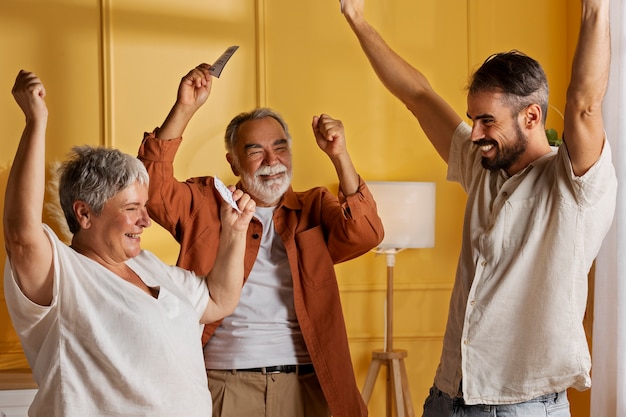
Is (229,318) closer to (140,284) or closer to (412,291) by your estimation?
(140,284)

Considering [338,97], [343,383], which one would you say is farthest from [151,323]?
[338,97]

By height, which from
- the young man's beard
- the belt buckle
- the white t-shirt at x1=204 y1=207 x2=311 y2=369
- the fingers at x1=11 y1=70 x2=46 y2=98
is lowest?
the belt buckle

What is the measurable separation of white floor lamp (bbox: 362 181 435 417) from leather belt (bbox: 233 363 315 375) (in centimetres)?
156

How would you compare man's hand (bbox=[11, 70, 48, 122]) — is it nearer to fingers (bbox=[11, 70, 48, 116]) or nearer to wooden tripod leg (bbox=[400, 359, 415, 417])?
fingers (bbox=[11, 70, 48, 116])

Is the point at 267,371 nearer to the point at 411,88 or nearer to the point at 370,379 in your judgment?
the point at 411,88

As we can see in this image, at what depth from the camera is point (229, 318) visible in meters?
2.81

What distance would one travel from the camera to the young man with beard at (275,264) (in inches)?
109

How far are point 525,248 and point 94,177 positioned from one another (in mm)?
1100

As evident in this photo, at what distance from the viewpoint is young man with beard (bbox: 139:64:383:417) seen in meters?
2.77

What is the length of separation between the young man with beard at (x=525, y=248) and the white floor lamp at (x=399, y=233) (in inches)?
74.0

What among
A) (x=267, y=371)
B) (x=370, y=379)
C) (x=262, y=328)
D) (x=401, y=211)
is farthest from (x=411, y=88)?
(x=370, y=379)

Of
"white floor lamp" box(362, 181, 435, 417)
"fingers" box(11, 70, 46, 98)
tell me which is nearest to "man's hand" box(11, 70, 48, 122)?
"fingers" box(11, 70, 46, 98)

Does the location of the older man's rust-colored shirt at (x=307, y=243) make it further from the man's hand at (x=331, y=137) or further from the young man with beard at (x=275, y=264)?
the man's hand at (x=331, y=137)

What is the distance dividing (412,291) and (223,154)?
1.27 m
